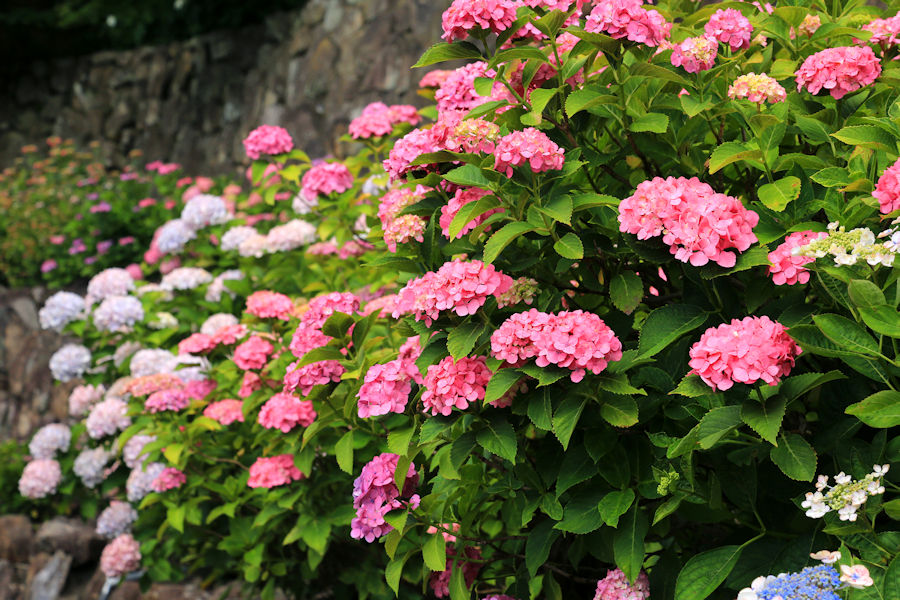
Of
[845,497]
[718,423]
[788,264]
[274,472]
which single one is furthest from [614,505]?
[274,472]

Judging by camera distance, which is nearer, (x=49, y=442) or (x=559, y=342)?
(x=559, y=342)

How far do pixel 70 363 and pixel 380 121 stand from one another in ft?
7.52

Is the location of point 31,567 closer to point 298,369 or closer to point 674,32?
point 298,369

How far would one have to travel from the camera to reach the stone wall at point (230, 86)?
7180 millimetres

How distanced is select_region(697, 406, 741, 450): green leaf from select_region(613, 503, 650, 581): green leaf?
34cm

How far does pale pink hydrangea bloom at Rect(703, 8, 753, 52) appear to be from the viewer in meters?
1.87

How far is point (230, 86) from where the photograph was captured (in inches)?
347

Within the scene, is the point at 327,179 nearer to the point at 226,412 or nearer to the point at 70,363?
the point at 226,412

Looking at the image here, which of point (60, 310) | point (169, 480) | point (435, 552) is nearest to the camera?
point (435, 552)

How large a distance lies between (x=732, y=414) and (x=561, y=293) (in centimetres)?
56

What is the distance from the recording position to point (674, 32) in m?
2.03

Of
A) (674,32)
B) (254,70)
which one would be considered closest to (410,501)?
(674,32)

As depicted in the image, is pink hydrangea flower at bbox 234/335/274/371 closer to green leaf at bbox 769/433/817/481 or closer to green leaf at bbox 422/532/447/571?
green leaf at bbox 422/532/447/571

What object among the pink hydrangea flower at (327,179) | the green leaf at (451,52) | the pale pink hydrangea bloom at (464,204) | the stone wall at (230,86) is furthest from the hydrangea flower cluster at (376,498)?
the stone wall at (230,86)
